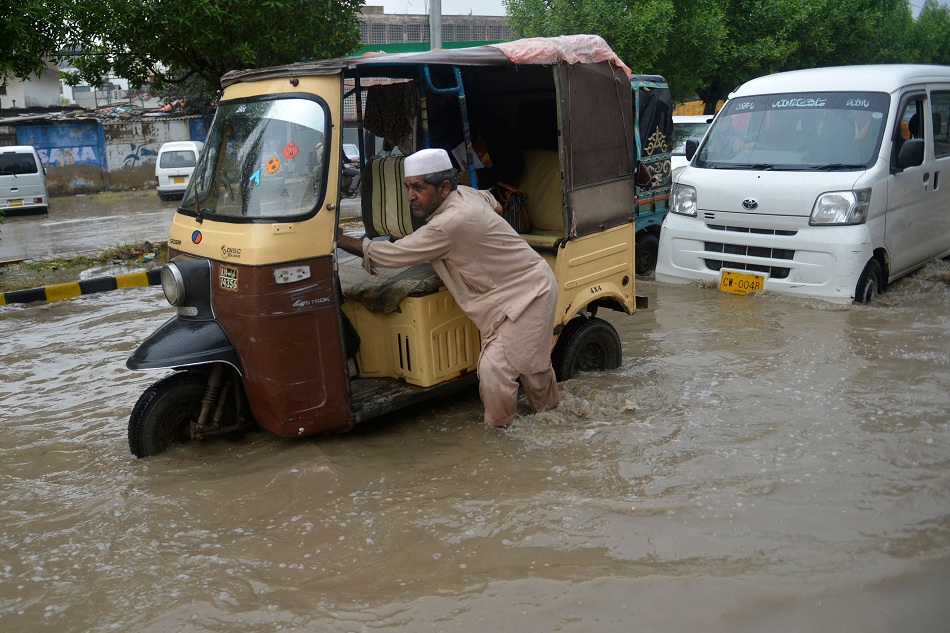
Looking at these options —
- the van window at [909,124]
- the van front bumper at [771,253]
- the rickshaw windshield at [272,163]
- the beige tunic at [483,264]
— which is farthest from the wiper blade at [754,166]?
the rickshaw windshield at [272,163]

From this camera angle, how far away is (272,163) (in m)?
4.24

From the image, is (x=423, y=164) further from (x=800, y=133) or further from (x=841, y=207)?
(x=800, y=133)

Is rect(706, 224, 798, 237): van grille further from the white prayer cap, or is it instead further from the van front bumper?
the white prayer cap

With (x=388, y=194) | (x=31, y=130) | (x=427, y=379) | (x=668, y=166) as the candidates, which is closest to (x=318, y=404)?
(x=427, y=379)

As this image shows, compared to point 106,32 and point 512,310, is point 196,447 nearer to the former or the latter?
point 512,310

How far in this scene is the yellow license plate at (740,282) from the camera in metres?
7.41

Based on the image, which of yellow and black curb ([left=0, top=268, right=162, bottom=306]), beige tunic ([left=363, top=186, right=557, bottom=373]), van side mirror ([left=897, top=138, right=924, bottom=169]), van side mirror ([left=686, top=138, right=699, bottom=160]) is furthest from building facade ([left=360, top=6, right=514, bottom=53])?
beige tunic ([left=363, top=186, right=557, bottom=373])

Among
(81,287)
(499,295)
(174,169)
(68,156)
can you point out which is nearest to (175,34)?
(81,287)

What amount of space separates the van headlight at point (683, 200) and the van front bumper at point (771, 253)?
67mm

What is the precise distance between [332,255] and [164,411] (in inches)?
49.8

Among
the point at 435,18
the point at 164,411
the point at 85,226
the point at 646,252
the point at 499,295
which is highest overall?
the point at 435,18

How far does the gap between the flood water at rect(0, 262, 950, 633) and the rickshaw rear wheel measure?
4.5 inches

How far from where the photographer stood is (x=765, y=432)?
4680mm

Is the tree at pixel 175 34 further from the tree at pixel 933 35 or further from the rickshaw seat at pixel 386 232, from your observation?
the tree at pixel 933 35
